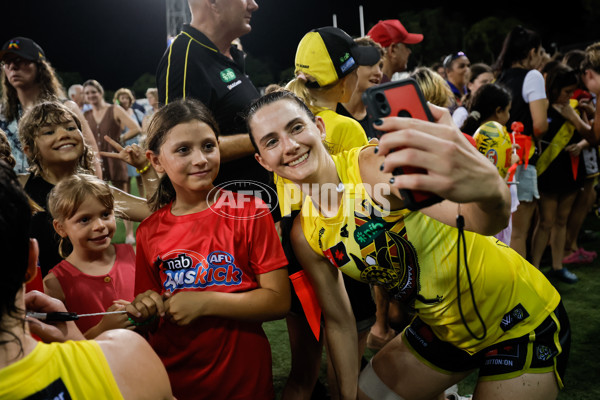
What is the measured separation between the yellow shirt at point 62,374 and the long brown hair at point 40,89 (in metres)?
2.85

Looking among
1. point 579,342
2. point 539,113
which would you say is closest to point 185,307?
point 579,342

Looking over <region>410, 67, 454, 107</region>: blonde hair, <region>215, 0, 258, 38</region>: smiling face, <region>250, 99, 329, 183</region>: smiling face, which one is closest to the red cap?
<region>410, 67, 454, 107</region>: blonde hair

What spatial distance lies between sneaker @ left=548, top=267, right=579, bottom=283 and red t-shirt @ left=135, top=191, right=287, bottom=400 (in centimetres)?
401

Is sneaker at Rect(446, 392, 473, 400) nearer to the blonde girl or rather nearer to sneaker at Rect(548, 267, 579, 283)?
the blonde girl

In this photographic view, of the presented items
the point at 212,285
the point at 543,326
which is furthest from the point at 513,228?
the point at 212,285

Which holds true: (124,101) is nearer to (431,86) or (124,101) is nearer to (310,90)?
(431,86)

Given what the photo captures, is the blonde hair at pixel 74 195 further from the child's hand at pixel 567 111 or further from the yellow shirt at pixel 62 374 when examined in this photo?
the child's hand at pixel 567 111

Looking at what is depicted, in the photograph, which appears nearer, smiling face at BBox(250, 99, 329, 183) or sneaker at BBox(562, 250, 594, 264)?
smiling face at BBox(250, 99, 329, 183)

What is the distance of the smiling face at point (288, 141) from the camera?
194 cm

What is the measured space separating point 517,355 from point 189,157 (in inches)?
62.0

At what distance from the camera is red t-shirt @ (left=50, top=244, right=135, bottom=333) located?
213 cm

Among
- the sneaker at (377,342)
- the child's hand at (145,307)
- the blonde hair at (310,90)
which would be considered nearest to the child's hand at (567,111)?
the sneaker at (377,342)

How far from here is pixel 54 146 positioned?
8.28ft

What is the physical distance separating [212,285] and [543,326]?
1344mm
